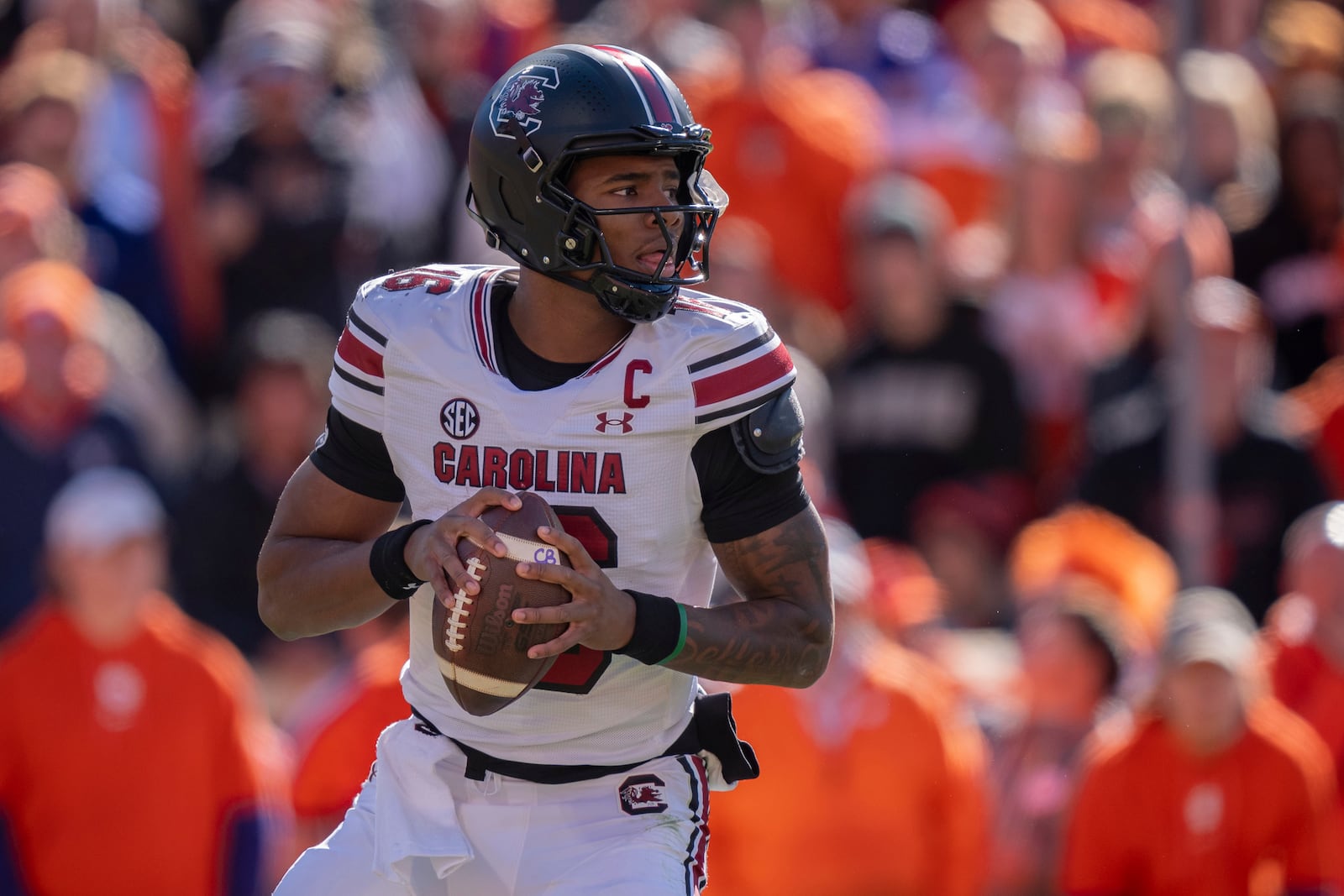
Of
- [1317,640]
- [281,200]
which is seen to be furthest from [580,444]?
[281,200]

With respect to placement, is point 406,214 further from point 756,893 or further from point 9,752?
point 756,893

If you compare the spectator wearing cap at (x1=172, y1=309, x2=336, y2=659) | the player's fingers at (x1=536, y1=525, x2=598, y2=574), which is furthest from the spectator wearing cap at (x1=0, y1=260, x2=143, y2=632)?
the player's fingers at (x1=536, y1=525, x2=598, y2=574)

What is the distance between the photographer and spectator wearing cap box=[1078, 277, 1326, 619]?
7.43 m

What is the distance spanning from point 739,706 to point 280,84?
3.46 m

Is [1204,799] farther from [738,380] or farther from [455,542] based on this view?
[455,542]

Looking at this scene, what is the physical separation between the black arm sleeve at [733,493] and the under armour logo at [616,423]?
126 mm

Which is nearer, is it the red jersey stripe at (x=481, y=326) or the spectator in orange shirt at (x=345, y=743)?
the red jersey stripe at (x=481, y=326)

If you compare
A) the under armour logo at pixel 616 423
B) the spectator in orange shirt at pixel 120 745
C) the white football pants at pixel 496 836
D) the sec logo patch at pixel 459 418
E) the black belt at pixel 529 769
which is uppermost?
the under armour logo at pixel 616 423

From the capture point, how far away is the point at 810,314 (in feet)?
27.7

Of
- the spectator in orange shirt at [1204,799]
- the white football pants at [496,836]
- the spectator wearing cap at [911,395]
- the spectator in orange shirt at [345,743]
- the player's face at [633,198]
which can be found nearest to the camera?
the white football pants at [496,836]

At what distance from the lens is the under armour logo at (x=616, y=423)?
356cm

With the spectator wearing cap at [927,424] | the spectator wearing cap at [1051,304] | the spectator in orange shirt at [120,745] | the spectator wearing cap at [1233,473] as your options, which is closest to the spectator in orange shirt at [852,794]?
the spectator wearing cap at [927,424]

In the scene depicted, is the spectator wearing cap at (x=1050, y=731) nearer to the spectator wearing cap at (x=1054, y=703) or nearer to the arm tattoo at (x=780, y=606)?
the spectator wearing cap at (x=1054, y=703)

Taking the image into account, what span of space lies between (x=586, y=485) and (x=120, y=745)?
357 centimetres
